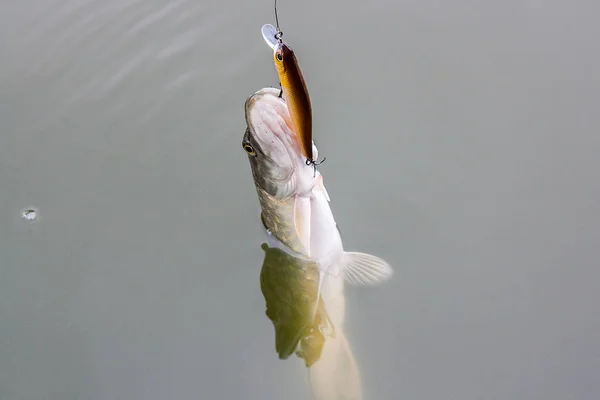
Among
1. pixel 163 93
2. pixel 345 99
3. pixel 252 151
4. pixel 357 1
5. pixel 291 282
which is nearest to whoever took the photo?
pixel 252 151

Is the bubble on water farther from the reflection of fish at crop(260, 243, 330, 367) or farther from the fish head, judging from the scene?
the fish head

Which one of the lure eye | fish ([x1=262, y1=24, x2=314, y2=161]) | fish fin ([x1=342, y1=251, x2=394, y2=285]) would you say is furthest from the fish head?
fish fin ([x1=342, y1=251, x2=394, y2=285])

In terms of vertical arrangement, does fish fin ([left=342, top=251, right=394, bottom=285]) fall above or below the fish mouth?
below

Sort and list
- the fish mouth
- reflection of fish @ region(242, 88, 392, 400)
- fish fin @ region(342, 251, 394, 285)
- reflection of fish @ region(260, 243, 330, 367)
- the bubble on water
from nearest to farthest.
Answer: the fish mouth, reflection of fish @ region(242, 88, 392, 400), fish fin @ region(342, 251, 394, 285), reflection of fish @ region(260, 243, 330, 367), the bubble on water

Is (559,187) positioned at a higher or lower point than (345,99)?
lower

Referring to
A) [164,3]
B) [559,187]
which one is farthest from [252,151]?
[164,3]

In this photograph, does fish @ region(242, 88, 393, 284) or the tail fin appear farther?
the tail fin

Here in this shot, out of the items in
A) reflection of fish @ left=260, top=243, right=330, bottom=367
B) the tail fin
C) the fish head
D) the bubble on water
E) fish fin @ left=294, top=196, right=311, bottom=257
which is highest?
the bubble on water

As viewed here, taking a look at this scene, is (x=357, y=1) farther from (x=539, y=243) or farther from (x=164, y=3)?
(x=539, y=243)
